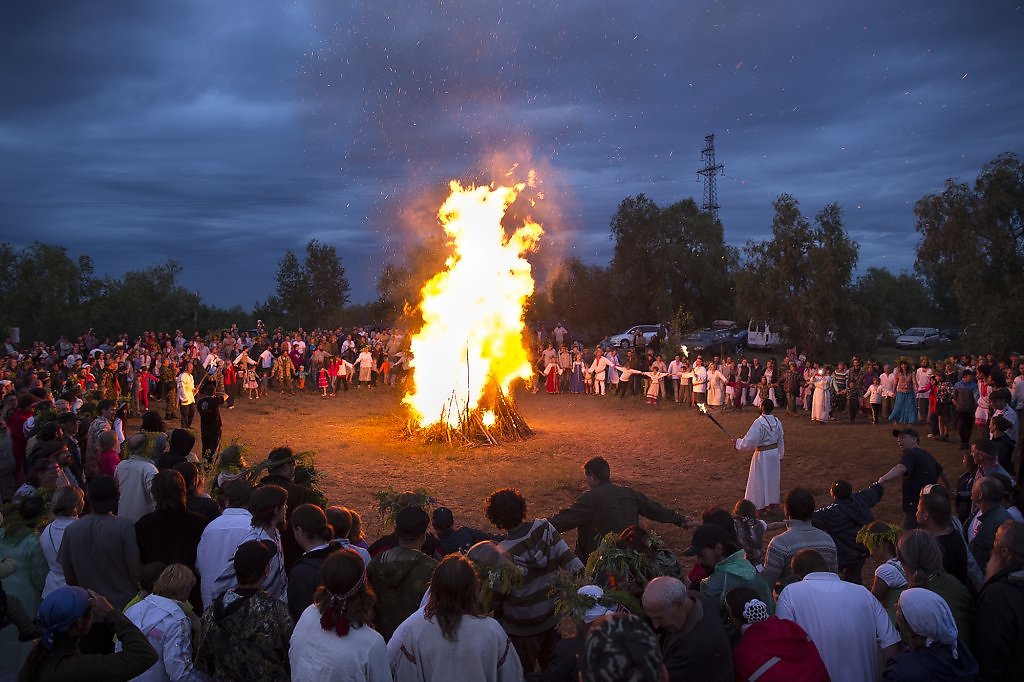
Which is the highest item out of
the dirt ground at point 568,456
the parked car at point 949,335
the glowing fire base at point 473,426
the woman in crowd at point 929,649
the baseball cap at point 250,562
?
the parked car at point 949,335

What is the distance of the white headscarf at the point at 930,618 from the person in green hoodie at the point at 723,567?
746mm

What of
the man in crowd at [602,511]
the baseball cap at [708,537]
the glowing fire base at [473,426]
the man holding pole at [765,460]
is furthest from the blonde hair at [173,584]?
the glowing fire base at [473,426]

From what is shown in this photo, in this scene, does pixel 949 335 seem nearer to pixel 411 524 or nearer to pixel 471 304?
pixel 471 304

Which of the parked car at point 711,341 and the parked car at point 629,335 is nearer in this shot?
the parked car at point 711,341

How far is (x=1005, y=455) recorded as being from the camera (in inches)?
368

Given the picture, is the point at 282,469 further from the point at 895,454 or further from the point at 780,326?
the point at 780,326

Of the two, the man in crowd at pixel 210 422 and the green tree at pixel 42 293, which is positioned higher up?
the green tree at pixel 42 293

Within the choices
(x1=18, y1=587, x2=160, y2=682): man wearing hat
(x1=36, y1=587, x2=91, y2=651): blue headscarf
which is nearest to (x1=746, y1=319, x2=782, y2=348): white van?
(x1=18, y1=587, x2=160, y2=682): man wearing hat

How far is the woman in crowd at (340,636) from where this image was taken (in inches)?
133

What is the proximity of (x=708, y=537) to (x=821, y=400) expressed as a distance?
16193 mm

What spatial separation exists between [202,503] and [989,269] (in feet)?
98.0

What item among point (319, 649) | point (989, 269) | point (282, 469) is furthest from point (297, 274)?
point (319, 649)

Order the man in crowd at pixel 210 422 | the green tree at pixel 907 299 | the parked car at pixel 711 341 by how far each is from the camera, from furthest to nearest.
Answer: the green tree at pixel 907 299
the parked car at pixel 711 341
the man in crowd at pixel 210 422

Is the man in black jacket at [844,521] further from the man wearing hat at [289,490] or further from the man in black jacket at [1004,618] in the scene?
the man wearing hat at [289,490]
